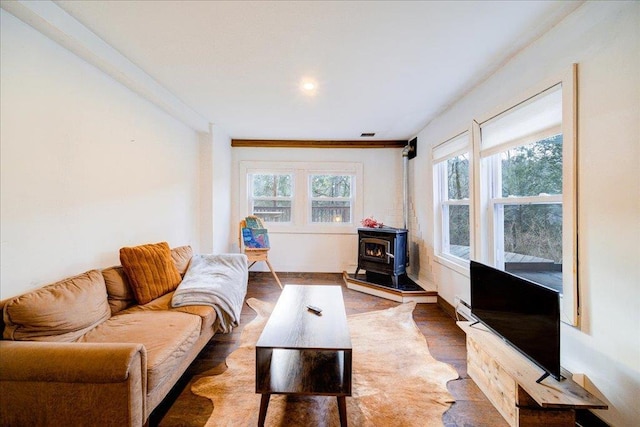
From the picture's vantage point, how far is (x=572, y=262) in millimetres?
1627

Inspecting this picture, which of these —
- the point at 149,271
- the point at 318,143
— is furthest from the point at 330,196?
the point at 149,271

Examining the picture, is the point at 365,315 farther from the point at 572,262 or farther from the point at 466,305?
the point at 572,262

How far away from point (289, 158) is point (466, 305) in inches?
145

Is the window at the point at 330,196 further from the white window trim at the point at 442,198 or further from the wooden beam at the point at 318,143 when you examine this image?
the white window trim at the point at 442,198

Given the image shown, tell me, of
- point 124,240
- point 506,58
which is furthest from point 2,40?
point 506,58

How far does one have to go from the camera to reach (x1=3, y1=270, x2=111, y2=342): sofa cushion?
143cm

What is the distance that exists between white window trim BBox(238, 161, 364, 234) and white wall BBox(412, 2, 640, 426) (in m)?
3.39

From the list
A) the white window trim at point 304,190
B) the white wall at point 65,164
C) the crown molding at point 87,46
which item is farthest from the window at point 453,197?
the white wall at point 65,164

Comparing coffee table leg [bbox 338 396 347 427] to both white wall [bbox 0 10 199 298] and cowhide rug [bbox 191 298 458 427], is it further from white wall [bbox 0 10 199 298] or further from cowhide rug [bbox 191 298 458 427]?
white wall [bbox 0 10 199 298]

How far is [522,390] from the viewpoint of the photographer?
57.3 inches

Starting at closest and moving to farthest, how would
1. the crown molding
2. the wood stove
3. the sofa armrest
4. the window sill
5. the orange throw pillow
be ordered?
1. the sofa armrest
2. the crown molding
3. the orange throw pillow
4. the window sill
5. the wood stove

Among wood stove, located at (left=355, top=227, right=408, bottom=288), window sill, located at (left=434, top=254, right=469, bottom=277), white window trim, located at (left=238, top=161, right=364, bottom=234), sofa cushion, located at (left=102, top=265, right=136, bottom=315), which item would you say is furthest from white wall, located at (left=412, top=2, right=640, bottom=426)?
white window trim, located at (left=238, top=161, right=364, bottom=234)

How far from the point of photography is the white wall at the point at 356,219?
4.99m

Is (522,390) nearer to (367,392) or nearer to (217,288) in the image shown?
(367,392)
